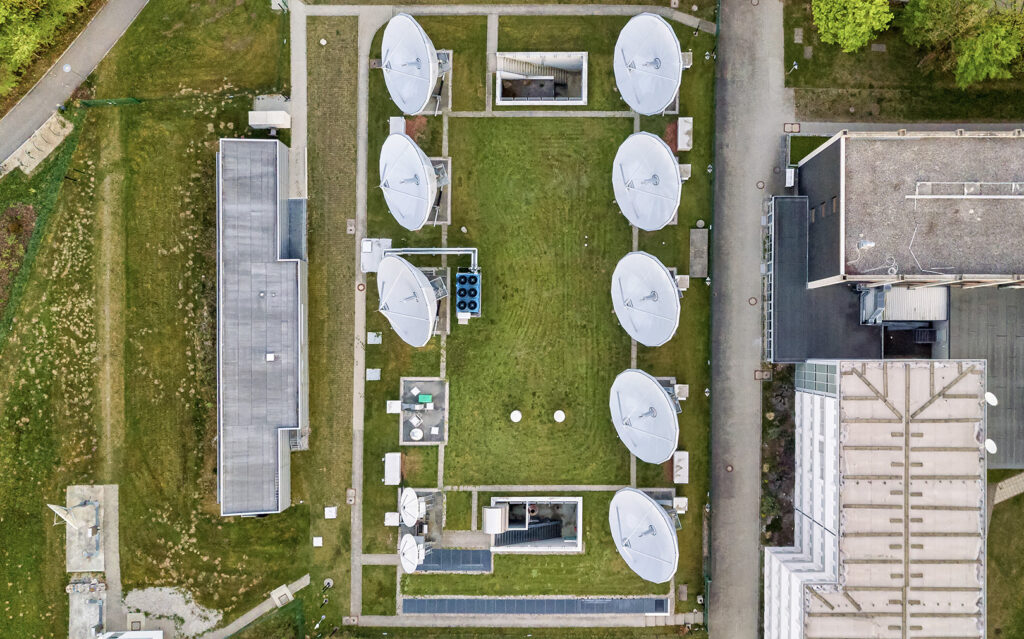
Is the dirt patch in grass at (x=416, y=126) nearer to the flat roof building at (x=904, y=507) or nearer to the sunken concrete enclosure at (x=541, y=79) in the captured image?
the sunken concrete enclosure at (x=541, y=79)

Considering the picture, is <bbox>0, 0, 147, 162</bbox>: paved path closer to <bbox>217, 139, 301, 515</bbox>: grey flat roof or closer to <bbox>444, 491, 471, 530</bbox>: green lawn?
<bbox>217, 139, 301, 515</bbox>: grey flat roof

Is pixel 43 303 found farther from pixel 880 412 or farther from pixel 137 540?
pixel 880 412

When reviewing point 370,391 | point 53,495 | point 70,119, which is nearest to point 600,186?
point 370,391

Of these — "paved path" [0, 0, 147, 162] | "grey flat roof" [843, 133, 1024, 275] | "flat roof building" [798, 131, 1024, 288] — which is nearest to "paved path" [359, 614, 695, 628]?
"flat roof building" [798, 131, 1024, 288]

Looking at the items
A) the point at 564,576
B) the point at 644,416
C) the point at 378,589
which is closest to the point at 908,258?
the point at 644,416

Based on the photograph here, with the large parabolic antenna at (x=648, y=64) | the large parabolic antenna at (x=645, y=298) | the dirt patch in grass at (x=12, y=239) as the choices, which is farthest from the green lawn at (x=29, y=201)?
the large parabolic antenna at (x=645, y=298)

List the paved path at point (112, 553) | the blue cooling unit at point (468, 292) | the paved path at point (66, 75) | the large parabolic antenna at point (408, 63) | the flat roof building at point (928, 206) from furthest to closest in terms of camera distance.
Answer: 1. the paved path at point (66, 75)
2. the paved path at point (112, 553)
3. the blue cooling unit at point (468, 292)
4. the large parabolic antenna at point (408, 63)
5. the flat roof building at point (928, 206)

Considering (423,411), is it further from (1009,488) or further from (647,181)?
(1009,488)
